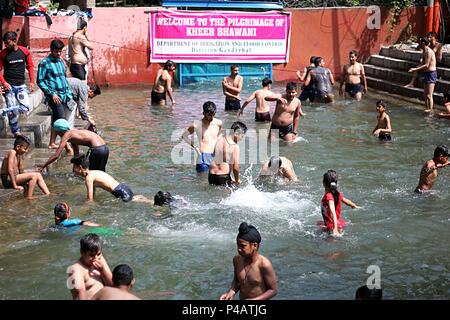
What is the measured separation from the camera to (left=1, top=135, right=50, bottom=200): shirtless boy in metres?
9.83

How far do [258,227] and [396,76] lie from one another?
36.9 feet

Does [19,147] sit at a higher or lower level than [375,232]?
higher

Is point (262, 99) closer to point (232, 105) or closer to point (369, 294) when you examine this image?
point (232, 105)

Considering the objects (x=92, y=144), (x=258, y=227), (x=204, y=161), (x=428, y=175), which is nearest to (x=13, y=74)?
(x=92, y=144)

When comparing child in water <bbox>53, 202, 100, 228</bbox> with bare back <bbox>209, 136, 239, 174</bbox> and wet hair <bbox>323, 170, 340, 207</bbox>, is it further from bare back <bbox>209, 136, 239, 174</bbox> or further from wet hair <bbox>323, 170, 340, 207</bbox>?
wet hair <bbox>323, 170, 340, 207</bbox>

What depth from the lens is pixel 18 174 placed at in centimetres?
1009

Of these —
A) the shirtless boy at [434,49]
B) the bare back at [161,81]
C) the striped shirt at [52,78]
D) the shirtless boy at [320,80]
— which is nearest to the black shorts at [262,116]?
the shirtless boy at [320,80]

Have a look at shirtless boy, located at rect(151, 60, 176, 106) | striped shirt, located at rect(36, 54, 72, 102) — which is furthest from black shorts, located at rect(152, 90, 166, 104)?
striped shirt, located at rect(36, 54, 72, 102)

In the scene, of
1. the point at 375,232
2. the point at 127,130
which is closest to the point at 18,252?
the point at 375,232

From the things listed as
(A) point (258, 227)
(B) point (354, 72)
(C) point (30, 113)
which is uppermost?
(B) point (354, 72)

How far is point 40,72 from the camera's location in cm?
1134

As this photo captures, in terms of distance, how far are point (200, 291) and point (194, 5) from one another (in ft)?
45.4

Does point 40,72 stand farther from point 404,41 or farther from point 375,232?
point 404,41

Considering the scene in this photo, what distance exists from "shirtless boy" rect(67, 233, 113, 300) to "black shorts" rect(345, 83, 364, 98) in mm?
12419
